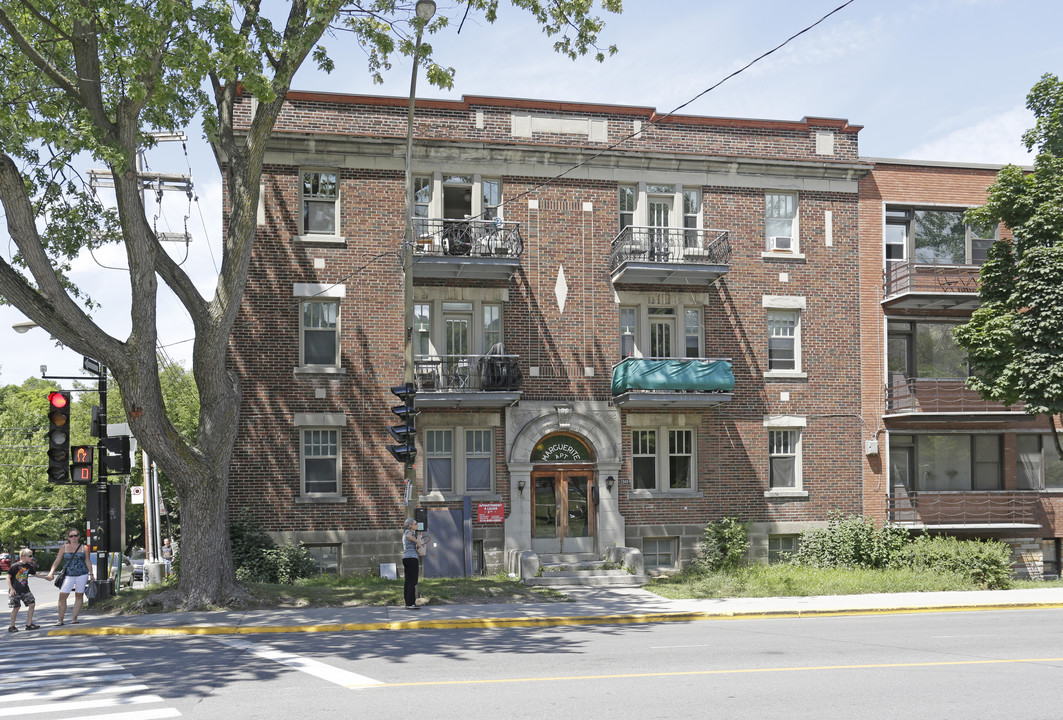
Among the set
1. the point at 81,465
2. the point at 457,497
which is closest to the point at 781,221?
the point at 457,497

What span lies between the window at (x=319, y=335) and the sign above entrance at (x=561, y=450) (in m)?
5.71

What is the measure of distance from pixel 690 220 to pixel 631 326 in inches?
135

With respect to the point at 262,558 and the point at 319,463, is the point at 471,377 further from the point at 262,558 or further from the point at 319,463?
the point at 262,558

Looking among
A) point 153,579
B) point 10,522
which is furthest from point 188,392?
point 153,579

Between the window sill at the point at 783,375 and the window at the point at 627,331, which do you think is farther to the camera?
the window sill at the point at 783,375

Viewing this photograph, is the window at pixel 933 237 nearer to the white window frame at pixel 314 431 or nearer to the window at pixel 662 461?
the window at pixel 662 461

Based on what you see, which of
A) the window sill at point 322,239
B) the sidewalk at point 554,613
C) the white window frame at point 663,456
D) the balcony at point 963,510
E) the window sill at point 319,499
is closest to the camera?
the sidewalk at point 554,613

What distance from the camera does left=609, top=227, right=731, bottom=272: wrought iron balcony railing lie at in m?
24.4

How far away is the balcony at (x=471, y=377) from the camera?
2297 cm

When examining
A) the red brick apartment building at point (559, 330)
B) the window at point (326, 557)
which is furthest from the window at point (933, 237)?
the window at point (326, 557)

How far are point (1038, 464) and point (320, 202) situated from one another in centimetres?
2150

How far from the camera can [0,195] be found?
15.8 meters

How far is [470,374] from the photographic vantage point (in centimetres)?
2338

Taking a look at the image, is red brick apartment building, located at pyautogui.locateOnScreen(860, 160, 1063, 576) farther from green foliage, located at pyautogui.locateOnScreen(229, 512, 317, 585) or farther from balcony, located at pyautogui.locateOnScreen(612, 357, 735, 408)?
green foliage, located at pyautogui.locateOnScreen(229, 512, 317, 585)
